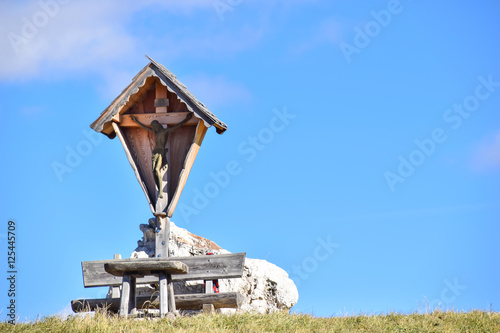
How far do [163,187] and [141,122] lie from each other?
1.52m

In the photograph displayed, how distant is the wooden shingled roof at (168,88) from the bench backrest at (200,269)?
8.97 feet

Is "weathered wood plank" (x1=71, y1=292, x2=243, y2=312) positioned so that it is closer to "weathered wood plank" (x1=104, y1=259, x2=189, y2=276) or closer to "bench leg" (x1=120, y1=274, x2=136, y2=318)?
"bench leg" (x1=120, y1=274, x2=136, y2=318)

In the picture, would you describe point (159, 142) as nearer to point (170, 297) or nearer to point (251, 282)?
point (170, 297)

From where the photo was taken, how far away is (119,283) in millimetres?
12125

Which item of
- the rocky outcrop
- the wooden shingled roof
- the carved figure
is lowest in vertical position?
the rocky outcrop

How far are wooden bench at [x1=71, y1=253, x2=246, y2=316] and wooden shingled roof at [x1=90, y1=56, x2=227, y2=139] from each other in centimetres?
281

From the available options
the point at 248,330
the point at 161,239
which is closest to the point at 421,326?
the point at 248,330

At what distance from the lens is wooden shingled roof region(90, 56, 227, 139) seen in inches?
504

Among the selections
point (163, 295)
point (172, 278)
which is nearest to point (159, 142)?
point (172, 278)

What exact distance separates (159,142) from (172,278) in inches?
116

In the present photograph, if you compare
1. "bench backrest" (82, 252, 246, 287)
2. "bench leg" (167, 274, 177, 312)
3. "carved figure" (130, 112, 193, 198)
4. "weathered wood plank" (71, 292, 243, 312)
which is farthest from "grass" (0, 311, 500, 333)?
"carved figure" (130, 112, 193, 198)

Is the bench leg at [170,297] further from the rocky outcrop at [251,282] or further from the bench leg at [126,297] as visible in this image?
the rocky outcrop at [251,282]

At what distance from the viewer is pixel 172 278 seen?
12.3 metres

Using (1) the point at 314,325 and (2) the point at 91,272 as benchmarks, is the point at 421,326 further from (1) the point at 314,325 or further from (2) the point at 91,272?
(2) the point at 91,272
